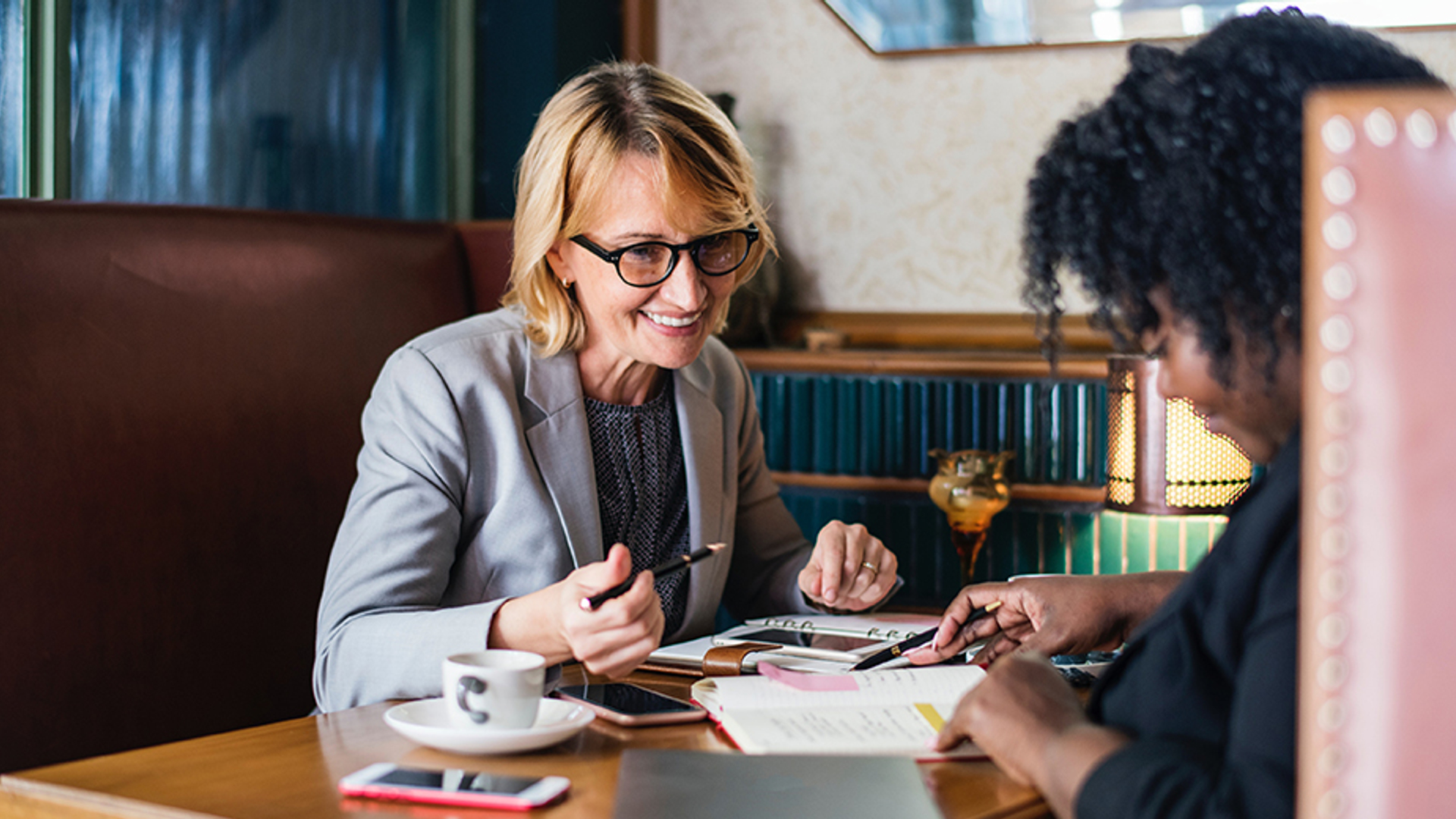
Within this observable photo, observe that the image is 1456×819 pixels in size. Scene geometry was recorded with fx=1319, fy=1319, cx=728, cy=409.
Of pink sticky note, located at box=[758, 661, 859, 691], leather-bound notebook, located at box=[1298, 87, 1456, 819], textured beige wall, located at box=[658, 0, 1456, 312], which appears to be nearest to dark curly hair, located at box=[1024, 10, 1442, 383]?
leather-bound notebook, located at box=[1298, 87, 1456, 819]

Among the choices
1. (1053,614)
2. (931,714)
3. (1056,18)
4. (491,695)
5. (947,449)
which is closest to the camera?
(491,695)

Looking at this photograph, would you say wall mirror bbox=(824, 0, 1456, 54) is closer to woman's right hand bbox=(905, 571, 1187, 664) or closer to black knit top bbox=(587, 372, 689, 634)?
black knit top bbox=(587, 372, 689, 634)

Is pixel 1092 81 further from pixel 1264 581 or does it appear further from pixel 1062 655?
pixel 1264 581

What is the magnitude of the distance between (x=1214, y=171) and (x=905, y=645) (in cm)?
77

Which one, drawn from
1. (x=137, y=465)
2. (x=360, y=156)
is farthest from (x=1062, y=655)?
(x=360, y=156)

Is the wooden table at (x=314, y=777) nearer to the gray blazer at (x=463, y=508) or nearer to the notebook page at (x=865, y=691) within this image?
the notebook page at (x=865, y=691)

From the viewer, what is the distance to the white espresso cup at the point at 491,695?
3.55 ft

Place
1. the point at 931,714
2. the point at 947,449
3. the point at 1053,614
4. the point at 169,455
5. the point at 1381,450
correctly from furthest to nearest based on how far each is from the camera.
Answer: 1. the point at 947,449
2. the point at 169,455
3. the point at 1053,614
4. the point at 931,714
5. the point at 1381,450

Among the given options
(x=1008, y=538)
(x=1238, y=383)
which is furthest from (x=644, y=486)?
(x=1238, y=383)

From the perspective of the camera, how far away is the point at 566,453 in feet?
5.64

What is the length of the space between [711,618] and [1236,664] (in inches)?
44.0

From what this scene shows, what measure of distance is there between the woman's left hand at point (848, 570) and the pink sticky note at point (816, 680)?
1.24ft

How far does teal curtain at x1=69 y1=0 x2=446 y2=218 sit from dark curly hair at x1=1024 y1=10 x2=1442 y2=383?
1777 mm

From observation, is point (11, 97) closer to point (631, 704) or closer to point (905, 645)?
point (631, 704)
